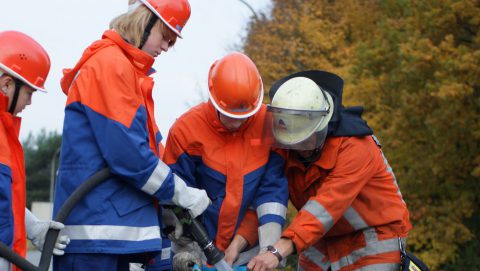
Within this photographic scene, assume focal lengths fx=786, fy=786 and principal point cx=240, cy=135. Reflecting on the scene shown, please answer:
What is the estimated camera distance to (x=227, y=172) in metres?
4.42

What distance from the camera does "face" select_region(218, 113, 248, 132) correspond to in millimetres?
4418

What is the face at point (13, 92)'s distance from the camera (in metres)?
3.82

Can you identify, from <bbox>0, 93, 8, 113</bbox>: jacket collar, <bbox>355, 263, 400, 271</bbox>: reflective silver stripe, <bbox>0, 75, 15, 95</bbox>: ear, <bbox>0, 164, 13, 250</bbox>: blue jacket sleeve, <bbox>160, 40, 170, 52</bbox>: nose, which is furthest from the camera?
<bbox>355, 263, 400, 271</bbox>: reflective silver stripe

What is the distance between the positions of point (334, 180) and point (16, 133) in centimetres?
179

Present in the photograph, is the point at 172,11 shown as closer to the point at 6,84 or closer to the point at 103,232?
the point at 6,84

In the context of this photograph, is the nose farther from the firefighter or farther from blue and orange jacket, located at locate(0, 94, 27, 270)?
blue and orange jacket, located at locate(0, 94, 27, 270)

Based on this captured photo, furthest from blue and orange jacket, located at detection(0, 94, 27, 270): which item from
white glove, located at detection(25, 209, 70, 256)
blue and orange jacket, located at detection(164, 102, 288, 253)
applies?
blue and orange jacket, located at detection(164, 102, 288, 253)

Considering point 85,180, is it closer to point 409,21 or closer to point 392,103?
point 409,21

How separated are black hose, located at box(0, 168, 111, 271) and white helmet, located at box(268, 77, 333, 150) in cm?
116

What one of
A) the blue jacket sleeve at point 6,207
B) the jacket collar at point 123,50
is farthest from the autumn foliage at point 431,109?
the blue jacket sleeve at point 6,207

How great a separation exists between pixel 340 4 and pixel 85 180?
67.1 ft

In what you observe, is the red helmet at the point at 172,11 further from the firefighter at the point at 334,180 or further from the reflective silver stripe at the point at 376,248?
the reflective silver stripe at the point at 376,248

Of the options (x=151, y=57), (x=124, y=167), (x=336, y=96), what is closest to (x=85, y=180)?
(x=124, y=167)

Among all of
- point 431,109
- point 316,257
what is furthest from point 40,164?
point 316,257
